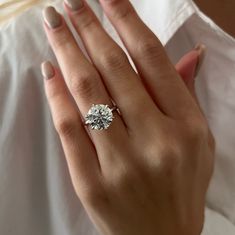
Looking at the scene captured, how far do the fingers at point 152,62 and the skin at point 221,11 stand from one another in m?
0.23

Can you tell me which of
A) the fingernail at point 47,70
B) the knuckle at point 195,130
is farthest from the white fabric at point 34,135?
the knuckle at point 195,130

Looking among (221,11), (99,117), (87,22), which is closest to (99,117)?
(99,117)

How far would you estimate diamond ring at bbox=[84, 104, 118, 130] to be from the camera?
40 centimetres

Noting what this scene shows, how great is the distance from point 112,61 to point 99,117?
60 millimetres

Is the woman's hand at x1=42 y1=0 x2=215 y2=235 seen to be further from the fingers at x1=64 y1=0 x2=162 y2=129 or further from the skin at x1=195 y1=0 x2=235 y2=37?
the skin at x1=195 y1=0 x2=235 y2=37

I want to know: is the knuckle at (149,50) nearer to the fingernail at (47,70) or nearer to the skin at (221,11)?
the fingernail at (47,70)

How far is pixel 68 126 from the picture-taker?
41 centimetres

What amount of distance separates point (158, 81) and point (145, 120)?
0.04 metres

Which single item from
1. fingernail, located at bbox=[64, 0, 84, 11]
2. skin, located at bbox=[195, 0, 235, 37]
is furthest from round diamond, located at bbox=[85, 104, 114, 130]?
skin, located at bbox=[195, 0, 235, 37]

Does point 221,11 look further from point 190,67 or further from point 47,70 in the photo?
point 47,70

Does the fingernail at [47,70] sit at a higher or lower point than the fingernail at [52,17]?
lower

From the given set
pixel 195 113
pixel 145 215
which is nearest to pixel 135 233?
pixel 145 215

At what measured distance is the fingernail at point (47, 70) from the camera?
434 mm

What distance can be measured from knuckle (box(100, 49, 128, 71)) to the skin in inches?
10.0
